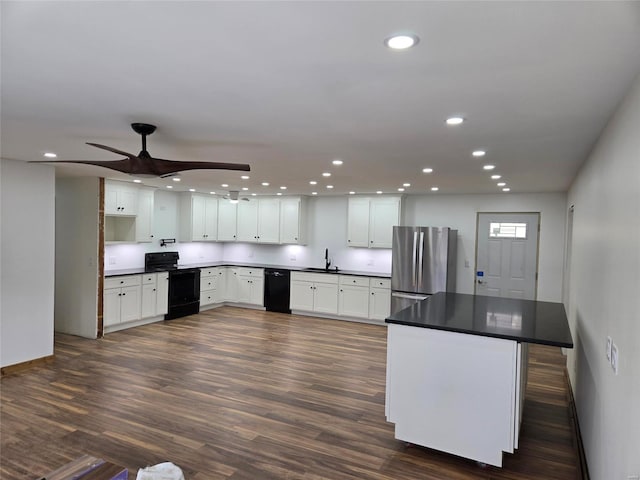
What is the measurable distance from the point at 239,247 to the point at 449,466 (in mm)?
7326

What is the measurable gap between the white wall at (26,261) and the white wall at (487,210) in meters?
5.70

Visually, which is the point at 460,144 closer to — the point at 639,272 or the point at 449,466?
the point at 639,272

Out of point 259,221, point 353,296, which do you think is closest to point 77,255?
point 259,221

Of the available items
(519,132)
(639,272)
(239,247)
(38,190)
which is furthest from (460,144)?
(239,247)

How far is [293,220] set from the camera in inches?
340

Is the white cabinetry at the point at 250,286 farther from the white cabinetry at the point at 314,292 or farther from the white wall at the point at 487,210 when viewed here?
the white wall at the point at 487,210

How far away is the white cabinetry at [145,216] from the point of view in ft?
23.5

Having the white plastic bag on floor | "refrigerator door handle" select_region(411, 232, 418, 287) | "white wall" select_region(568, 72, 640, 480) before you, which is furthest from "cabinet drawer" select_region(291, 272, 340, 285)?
the white plastic bag on floor

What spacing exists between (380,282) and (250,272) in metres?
2.82

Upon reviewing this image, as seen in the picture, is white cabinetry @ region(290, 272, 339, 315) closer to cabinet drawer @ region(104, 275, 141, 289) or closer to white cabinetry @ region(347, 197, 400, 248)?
white cabinetry @ region(347, 197, 400, 248)

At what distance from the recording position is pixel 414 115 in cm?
254

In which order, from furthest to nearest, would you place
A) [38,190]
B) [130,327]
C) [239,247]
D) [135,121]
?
1. [239,247]
2. [130,327]
3. [38,190]
4. [135,121]

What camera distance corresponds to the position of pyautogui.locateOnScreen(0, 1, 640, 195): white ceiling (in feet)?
4.54

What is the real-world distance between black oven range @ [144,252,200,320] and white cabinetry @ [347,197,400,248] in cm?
313
